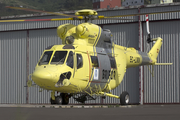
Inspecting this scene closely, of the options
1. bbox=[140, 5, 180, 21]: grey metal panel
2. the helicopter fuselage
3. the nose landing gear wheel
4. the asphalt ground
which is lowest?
the nose landing gear wheel

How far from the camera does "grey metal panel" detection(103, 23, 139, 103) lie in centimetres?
2505

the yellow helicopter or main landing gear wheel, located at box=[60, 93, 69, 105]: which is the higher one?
the yellow helicopter

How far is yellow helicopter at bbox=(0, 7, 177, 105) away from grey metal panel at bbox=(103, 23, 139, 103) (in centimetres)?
560

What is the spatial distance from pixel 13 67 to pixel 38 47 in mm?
3179

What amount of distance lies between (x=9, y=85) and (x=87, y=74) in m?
15.3

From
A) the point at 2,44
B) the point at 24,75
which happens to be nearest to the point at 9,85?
the point at 24,75

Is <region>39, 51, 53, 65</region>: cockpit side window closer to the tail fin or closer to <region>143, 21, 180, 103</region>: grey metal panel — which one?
the tail fin

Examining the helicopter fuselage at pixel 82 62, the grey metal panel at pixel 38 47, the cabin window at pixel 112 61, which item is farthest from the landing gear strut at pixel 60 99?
the grey metal panel at pixel 38 47

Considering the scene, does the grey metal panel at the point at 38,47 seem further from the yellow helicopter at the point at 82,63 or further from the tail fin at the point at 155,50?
the yellow helicopter at the point at 82,63

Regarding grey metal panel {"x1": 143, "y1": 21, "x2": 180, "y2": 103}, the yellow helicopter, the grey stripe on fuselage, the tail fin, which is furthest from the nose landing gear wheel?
grey metal panel {"x1": 143, "y1": 21, "x2": 180, "y2": 103}

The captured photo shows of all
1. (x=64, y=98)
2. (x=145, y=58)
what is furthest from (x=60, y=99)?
(x=145, y=58)

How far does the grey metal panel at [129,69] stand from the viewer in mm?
25047

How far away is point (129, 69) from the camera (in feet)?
83.5

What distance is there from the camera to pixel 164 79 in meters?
24.4
